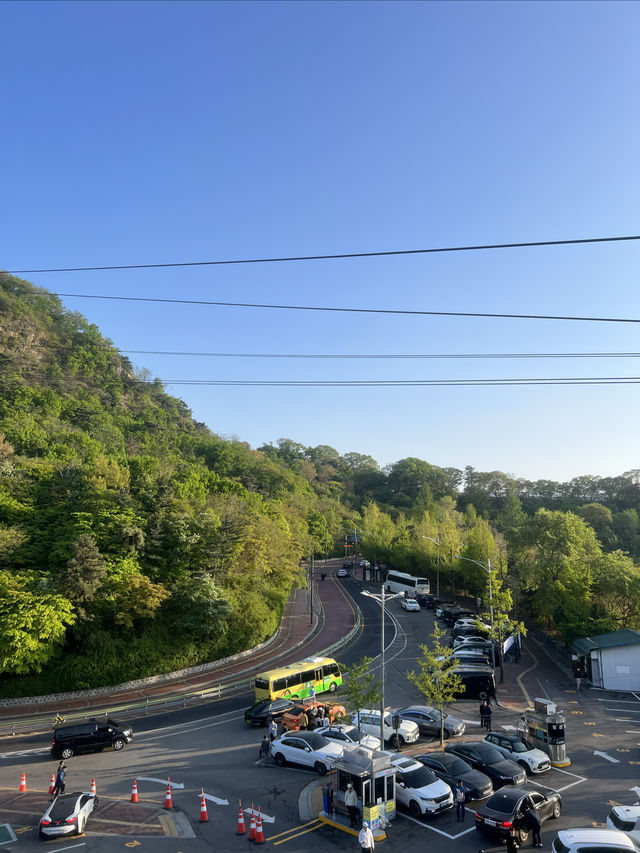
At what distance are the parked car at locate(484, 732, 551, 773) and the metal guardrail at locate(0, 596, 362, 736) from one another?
1680 centimetres

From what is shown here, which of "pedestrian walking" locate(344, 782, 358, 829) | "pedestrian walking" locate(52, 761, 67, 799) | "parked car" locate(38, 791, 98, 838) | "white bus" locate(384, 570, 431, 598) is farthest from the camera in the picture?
"white bus" locate(384, 570, 431, 598)

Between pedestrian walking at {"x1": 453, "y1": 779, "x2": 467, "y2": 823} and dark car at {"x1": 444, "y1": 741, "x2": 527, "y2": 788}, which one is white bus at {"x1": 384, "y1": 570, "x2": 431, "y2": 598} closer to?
dark car at {"x1": 444, "y1": 741, "x2": 527, "y2": 788}

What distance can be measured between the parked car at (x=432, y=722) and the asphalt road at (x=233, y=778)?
2.54ft

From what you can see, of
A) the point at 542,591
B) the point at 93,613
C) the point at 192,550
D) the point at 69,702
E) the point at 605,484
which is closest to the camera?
the point at 69,702

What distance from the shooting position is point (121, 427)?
85.6 meters

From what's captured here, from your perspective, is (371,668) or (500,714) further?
(371,668)

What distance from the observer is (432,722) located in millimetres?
22703

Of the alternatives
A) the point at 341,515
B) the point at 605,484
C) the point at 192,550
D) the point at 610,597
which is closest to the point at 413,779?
the point at 192,550

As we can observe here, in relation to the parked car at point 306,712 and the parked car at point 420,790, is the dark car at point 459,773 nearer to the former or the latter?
the parked car at point 420,790

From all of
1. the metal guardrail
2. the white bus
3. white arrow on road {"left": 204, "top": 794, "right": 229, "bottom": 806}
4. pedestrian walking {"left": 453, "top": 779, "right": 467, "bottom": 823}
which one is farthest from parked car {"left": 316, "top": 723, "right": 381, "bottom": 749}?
the white bus

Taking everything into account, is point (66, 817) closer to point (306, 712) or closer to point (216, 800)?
point (216, 800)

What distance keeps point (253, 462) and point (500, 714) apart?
245 feet

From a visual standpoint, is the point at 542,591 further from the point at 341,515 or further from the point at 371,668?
the point at 341,515

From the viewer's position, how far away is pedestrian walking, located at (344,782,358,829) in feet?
47.8
